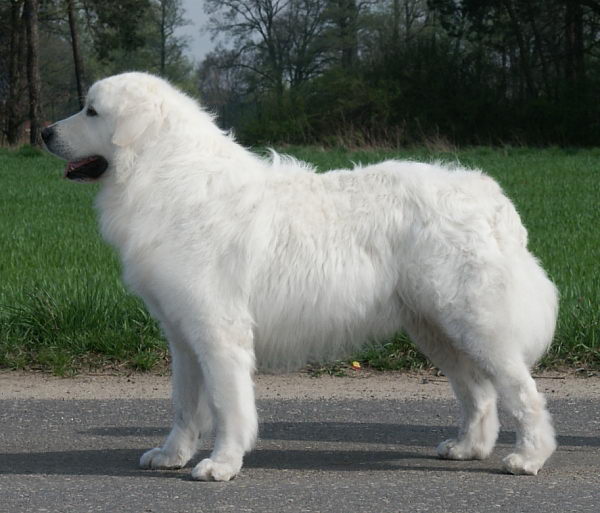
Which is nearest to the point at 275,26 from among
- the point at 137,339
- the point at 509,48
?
the point at 509,48

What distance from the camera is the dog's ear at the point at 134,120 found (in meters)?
4.81

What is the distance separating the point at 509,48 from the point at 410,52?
500 cm

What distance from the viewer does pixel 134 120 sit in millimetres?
4816

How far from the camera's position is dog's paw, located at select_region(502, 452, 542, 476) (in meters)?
4.65

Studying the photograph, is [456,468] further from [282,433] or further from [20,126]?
[20,126]

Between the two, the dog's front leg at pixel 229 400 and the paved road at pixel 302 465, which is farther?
the dog's front leg at pixel 229 400

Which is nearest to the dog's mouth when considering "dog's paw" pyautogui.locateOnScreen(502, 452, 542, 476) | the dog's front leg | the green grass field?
the dog's front leg

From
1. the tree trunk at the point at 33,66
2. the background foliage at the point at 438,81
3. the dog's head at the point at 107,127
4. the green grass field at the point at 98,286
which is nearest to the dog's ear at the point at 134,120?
the dog's head at the point at 107,127

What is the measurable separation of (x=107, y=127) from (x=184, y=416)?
1446 millimetres

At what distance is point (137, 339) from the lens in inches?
281

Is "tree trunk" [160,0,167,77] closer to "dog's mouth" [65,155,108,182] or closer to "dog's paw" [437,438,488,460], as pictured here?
"dog's mouth" [65,155,108,182]

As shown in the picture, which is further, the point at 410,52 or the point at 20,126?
the point at 20,126

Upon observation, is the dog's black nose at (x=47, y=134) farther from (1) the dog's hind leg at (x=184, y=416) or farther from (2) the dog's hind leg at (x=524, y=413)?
(2) the dog's hind leg at (x=524, y=413)

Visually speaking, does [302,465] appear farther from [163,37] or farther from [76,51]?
[163,37]
